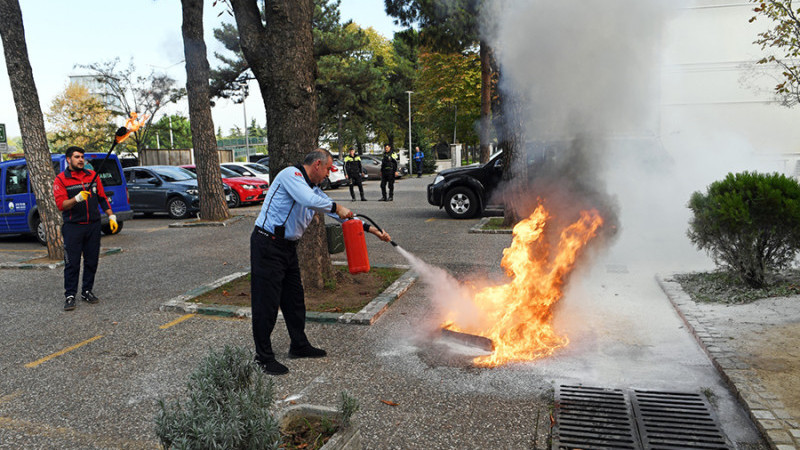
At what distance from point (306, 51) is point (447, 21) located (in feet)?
11.6

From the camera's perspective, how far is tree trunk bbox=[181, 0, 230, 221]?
14398 millimetres

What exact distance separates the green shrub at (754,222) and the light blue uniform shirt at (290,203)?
469 cm

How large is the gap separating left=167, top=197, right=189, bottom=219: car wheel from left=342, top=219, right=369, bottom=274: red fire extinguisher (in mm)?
12849

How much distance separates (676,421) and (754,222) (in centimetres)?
356

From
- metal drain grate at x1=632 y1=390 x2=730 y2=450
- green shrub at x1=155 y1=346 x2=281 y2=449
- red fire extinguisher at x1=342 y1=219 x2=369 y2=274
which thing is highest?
red fire extinguisher at x1=342 y1=219 x2=369 y2=274

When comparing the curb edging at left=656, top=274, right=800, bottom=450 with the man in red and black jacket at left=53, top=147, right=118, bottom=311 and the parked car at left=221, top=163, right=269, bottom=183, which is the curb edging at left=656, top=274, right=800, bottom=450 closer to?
the man in red and black jacket at left=53, top=147, right=118, bottom=311

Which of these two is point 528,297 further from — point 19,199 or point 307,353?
point 19,199

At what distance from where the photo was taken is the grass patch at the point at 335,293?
6.57 metres

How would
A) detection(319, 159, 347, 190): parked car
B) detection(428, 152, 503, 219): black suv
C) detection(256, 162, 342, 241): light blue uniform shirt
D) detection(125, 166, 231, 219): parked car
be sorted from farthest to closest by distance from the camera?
1. detection(319, 159, 347, 190): parked car
2. detection(125, 166, 231, 219): parked car
3. detection(428, 152, 503, 219): black suv
4. detection(256, 162, 342, 241): light blue uniform shirt

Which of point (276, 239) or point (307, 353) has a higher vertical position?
point (276, 239)

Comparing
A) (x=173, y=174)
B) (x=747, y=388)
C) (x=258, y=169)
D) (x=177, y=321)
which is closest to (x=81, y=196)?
(x=177, y=321)

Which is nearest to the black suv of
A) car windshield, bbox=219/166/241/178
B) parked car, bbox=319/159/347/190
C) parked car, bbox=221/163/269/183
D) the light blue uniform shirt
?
parked car, bbox=221/163/269/183

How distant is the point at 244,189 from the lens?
63.8 feet

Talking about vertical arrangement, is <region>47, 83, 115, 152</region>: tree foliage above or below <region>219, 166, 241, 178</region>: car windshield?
above
